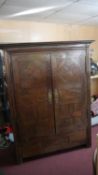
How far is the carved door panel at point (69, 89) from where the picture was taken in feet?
8.57

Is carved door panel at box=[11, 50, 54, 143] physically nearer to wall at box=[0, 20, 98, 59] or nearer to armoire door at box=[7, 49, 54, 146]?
armoire door at box=[7, 49, 54, 146]

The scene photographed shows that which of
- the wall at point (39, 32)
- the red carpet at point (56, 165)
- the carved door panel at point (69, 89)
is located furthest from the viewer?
the wall at point (39, 32)

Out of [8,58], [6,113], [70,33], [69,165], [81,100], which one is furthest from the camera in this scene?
[70,33]

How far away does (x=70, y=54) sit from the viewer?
2.62 metres

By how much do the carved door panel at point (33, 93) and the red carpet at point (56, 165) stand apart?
37cm

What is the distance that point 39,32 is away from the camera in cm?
328

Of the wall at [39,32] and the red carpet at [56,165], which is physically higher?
the wall at [39,32]

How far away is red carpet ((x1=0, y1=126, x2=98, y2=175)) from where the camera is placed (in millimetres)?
2469

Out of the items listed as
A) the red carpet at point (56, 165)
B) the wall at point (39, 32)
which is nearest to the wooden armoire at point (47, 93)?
the red carpet at point (56, 165)

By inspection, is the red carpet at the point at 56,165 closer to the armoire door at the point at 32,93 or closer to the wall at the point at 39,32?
the armoire door at the point at 32,93

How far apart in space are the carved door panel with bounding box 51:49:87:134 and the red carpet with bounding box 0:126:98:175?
38cm

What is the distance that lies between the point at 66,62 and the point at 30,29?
101 cm

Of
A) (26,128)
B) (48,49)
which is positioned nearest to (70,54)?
→ (48,49)

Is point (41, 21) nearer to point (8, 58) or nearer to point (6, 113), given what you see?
point (8, 58)
